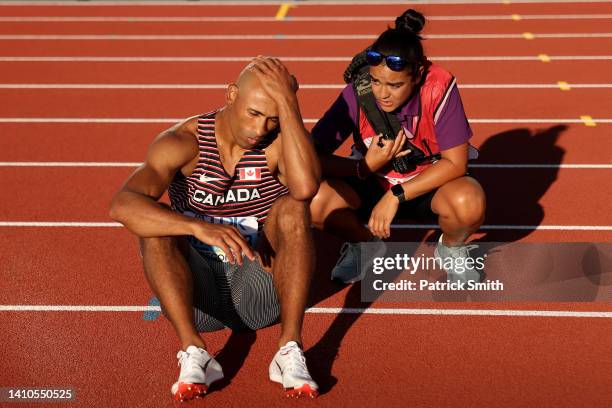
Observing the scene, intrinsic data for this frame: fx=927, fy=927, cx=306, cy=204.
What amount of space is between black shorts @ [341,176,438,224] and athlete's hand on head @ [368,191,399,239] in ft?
0.81

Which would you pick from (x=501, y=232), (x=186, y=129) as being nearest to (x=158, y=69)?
(x=501, y=232)

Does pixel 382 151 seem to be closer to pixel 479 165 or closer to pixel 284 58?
pixel 479 165

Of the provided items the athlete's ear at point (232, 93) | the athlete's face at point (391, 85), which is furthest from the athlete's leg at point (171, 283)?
the athlete's face at point (391, 85)

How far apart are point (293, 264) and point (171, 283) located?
492 millimetres

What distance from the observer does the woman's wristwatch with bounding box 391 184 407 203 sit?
4352mm

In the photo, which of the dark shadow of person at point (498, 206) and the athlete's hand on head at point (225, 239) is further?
the dark shadow of person at point (498, 206)

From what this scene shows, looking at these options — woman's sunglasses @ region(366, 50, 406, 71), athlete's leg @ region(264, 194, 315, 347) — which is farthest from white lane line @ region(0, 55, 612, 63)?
athlete's leg @ region(264, 194, 315, 347)

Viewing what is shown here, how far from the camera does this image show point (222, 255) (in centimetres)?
404

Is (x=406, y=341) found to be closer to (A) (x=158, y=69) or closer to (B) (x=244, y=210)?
(B) (x=244, y=210)

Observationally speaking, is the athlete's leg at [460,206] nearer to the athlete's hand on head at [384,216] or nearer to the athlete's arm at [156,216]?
the athlete's hand on head at [384,216]

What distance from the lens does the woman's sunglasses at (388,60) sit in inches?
163

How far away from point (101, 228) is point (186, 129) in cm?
180

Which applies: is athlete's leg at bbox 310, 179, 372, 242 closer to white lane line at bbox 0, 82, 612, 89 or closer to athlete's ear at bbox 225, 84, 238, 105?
athlete's ear at bbox 225, 84, 238, 105

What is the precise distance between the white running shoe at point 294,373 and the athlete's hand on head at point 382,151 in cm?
106
